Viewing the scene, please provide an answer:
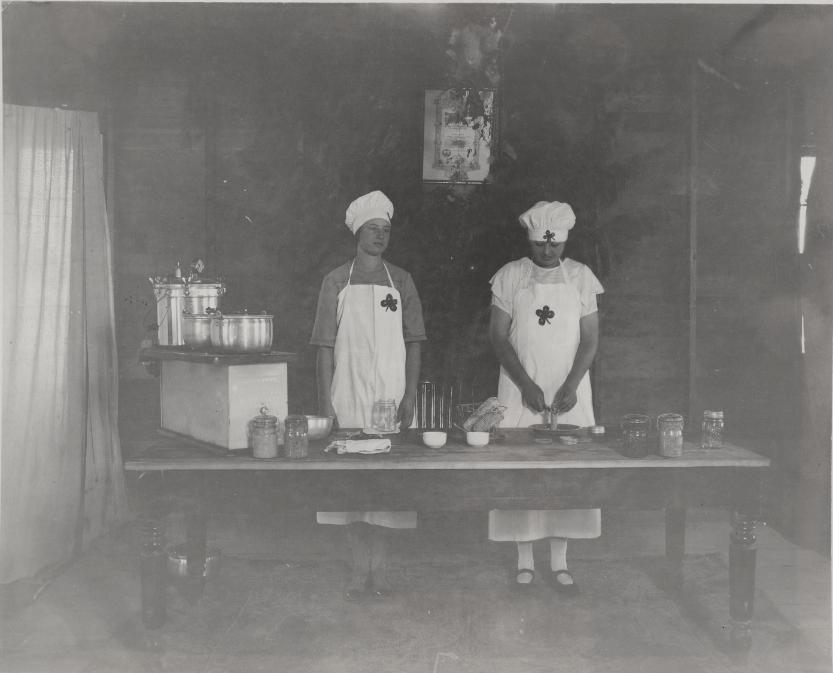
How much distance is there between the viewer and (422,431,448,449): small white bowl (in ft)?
9.63

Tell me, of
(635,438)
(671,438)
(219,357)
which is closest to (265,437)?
(219,357)

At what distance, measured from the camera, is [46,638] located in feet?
10.5

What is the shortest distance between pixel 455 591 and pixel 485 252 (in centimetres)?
221

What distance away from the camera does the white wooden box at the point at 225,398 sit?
9.23ft

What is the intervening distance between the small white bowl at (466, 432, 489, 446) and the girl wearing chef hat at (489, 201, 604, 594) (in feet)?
2.48

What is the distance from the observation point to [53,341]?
3941 millimetres

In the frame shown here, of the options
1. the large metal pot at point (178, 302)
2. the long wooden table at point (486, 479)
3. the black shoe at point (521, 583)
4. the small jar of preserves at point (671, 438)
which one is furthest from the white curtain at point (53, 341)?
the small jar of preserves at point (671, 438)

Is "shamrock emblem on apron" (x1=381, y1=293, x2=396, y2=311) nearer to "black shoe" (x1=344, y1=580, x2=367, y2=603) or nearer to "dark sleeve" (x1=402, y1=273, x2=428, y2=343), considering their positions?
"dark sleeve" (x1=402, y1=273, x2=428, y2=343)

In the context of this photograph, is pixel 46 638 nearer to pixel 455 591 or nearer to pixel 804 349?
pixel 455 591

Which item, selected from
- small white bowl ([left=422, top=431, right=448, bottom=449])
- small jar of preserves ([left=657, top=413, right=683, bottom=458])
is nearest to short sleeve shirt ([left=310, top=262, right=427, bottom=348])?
small white bowl ([left=422, top=431, right=448, bottom=449])

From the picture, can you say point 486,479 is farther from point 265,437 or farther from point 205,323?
point 205,323

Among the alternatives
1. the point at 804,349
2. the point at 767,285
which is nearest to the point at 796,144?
the point at 767,285

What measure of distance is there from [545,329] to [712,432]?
113 centimetres

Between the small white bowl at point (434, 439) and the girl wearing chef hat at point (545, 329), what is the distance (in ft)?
2.86
